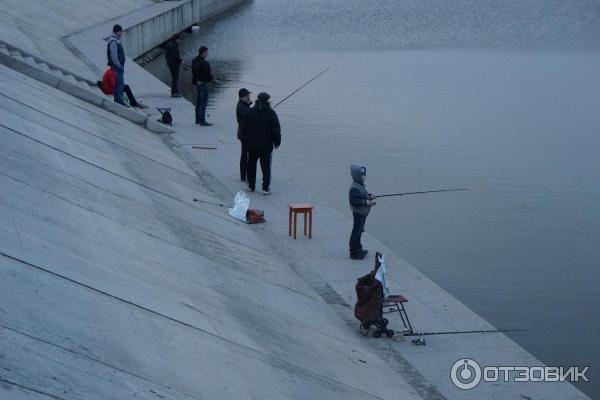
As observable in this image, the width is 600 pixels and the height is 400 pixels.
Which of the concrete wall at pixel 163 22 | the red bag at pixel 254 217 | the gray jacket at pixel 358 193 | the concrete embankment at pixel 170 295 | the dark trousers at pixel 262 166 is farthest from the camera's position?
the concrete wall at pixel 163 22

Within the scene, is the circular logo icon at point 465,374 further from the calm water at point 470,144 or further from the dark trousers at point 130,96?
the dark trousers at point 130,96

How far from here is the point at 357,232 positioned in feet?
36.7

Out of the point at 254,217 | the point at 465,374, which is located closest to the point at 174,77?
the point at 254,217

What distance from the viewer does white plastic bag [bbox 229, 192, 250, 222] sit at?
12688 mm

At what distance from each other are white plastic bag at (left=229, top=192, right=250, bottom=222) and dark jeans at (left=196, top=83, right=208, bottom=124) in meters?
6.31

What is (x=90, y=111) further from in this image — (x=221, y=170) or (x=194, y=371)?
(x=194, y=371)

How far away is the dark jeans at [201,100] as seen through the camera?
18.9 meters

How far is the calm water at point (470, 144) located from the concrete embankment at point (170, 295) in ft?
4.16

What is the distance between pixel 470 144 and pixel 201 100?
17.8 feet

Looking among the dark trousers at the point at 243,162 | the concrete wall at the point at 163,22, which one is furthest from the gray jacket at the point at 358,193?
the concrete wall at the point at 163,22

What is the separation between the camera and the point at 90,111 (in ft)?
52.4

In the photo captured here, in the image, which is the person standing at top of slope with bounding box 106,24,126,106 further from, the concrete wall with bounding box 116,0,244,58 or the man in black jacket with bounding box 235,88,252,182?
the concrete wall with bounding box 116,0,244,58

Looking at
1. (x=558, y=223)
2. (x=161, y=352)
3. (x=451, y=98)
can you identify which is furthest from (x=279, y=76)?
(x=161, y=352)

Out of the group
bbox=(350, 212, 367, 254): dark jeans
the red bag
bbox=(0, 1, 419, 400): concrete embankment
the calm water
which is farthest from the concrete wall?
bbox=(350, 212, 367, 254): dark jeans
